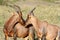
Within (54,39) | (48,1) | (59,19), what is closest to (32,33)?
(54,39)

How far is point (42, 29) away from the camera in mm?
9297

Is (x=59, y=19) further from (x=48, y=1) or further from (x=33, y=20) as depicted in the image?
(x=48, y=1)

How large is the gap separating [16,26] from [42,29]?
44.6 inches

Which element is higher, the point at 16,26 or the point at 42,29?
the point at 42,29

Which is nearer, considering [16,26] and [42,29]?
[42,29]

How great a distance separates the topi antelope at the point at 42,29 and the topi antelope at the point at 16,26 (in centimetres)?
56

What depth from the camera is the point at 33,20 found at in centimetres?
921

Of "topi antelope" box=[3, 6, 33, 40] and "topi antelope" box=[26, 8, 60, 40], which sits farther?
"topi antelope" box=[3, 6, 33, 40]

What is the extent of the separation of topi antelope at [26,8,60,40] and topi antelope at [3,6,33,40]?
1.85ft

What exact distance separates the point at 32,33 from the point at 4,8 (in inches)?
331

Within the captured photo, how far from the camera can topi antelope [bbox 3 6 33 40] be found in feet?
32.1

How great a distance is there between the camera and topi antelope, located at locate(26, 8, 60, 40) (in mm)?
9211

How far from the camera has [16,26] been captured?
9.96m

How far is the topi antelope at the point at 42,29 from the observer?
9.21 metres
